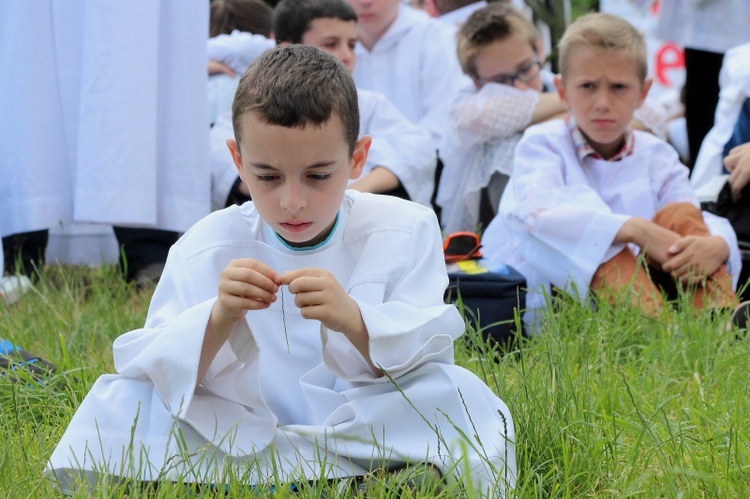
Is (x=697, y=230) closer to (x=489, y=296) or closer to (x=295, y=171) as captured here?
(x=489, y=296)

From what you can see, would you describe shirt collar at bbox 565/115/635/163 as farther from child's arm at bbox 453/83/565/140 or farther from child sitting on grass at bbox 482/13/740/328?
child's arm at bbox 453/83/565/140

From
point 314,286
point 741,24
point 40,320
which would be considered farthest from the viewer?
point 741,24

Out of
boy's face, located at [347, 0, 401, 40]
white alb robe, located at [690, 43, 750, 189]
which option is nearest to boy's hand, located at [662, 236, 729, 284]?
white alb robe, located at [690, 43, 750, 189]

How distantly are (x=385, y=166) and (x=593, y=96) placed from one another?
0.97 meters

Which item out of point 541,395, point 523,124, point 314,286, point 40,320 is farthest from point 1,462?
point 523,124

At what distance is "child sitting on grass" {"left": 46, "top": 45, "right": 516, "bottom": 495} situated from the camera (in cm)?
194

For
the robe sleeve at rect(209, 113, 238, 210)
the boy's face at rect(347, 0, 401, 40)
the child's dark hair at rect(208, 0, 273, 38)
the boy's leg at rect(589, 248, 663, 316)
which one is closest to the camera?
the boy's leg at rect(589, 248, 663, 316)

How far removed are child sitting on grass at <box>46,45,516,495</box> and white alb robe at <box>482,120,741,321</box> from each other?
4.64 feet

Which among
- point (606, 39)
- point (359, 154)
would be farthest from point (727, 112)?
point (359, 154)

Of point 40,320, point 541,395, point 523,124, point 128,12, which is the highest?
point 128,12

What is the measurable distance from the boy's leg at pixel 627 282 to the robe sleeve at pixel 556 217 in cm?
3

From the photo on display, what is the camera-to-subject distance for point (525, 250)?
12.0 ft

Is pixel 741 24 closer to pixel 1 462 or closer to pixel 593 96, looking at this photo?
pixel 593 96

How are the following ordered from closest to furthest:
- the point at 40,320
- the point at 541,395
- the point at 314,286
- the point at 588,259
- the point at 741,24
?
the point at 314,286 < the point at 541,395 < the point at 40,320 < the point at 588,259 < the point at 741,24
